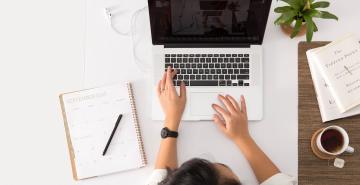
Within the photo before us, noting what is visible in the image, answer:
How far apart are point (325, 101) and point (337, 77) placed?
0.07 metres

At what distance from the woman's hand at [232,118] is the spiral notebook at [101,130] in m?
0.23

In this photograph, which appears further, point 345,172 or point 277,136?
point 277,136

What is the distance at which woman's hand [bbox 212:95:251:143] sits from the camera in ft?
3.31

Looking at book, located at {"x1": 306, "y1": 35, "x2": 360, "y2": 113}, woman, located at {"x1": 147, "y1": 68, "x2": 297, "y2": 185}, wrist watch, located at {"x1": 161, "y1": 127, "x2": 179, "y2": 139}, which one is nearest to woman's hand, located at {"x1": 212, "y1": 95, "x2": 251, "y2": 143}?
woman, located at {"x1": 147, "y1": 68, "x2": 297, "y2": 185}

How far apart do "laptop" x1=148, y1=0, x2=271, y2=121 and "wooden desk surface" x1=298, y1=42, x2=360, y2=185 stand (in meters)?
0.13

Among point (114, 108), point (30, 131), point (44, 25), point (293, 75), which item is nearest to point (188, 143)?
point (114, 108)

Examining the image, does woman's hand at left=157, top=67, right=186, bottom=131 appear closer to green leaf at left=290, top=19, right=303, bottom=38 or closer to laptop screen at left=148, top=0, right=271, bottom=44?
laptop screen at left=148, top=0, right=271, bottom=44

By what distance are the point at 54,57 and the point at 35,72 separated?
7 cm

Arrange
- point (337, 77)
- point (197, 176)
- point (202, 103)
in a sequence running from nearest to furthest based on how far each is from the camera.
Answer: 1. point (197, 176)
2. point (337, 77)
3. point (202, 103)

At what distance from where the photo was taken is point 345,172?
906mm

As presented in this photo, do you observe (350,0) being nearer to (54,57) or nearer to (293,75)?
(293,75)

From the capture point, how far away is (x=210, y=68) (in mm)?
1046

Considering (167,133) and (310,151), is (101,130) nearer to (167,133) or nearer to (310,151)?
(167,133)

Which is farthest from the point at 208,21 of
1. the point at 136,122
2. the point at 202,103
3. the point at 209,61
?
the point at 136,122
